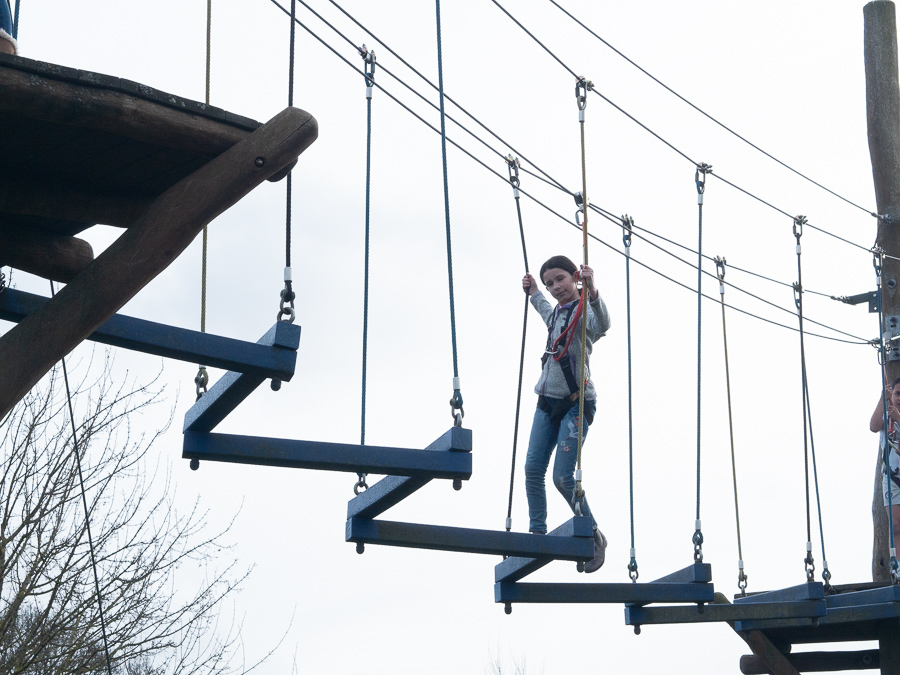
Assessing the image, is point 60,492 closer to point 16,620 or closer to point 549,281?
point 16,620

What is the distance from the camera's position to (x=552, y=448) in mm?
5059

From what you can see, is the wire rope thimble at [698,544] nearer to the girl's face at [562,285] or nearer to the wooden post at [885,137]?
the girl's face at [562,285]

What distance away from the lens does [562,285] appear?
203 inches

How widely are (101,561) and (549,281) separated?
4.63m

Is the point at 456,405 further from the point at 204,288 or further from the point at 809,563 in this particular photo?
the point at 809,563

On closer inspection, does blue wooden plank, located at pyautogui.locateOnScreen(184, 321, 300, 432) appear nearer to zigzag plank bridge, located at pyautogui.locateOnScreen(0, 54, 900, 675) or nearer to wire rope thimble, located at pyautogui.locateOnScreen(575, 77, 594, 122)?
zigzag plank bridge, located at pyautogui.locateOnScreen(0, 54, 900, 675)

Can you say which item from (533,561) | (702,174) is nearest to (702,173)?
(702,174)

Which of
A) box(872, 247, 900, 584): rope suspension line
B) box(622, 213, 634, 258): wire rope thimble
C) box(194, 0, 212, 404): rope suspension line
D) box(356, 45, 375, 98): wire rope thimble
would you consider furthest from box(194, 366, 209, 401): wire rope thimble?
box(872, 247, 900, 584): rope suspension line

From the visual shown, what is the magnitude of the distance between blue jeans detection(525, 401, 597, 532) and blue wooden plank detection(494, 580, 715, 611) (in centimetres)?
25

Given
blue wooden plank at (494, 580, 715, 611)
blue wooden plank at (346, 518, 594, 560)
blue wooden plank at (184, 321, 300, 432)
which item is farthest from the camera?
blue wooden plank at (494, 580, 715, 611)

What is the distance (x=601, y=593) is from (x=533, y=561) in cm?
62

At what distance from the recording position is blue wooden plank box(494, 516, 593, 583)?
439cm

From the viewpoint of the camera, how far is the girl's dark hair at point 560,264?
5172 millimetres

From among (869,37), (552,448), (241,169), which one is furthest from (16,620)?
(869,37)
